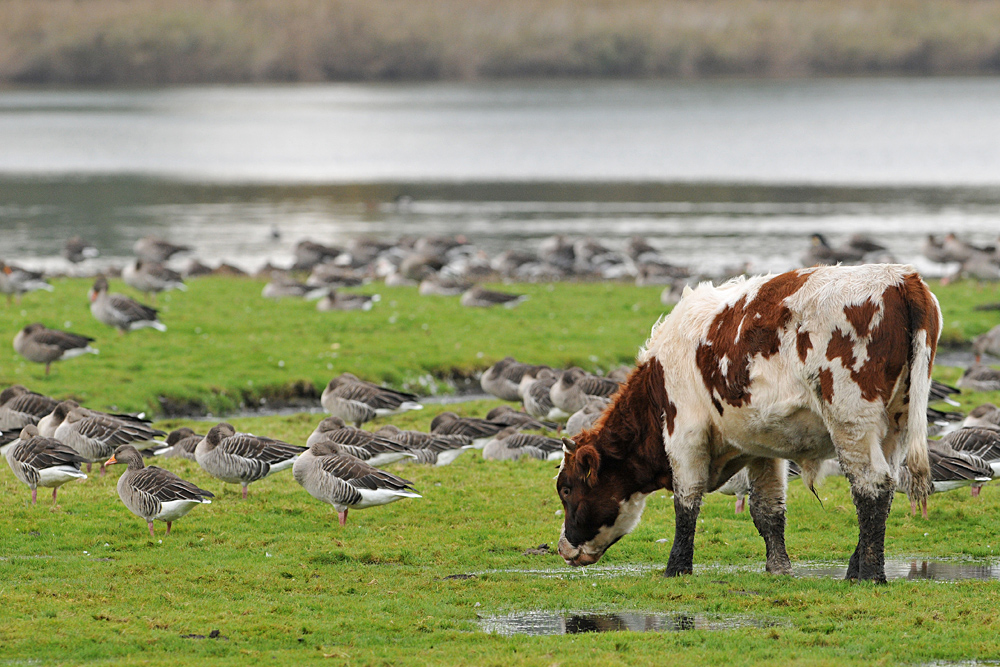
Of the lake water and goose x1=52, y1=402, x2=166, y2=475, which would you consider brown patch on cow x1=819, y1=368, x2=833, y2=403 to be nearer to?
goose x1=52, y1=402, x2=166, y2=475

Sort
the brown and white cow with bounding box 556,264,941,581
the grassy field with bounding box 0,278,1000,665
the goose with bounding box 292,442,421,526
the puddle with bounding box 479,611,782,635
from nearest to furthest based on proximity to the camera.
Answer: the grassy field with bounding box 0,278,1000,665 < the puddle with bounding box 479,611,782,635 < the brown and white cow with bounding box 556,264,941,581 < the goose with bounding box 292,442,421,526

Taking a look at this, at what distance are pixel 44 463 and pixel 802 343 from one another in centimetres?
1047

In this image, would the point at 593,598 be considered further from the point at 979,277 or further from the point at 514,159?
the point at 514,159

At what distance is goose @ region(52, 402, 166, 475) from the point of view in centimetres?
1767

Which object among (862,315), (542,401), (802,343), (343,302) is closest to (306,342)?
(343,302)

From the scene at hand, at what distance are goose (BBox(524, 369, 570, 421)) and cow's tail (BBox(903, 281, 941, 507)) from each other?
1043cm

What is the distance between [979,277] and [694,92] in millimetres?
163041

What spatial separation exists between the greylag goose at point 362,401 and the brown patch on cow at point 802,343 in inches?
425

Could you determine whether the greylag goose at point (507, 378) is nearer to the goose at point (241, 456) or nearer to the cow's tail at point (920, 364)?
the goose at point (241, 456)

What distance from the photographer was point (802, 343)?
38.1ft

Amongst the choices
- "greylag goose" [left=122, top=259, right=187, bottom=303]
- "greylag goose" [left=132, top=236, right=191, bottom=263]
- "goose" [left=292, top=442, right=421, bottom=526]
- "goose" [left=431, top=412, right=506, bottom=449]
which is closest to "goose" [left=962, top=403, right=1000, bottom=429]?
"goose" [left=431, top=412, right=506, bottom=449]

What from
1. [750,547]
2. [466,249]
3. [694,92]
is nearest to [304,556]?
[750,547]

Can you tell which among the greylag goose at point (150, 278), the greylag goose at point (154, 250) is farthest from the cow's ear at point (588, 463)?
the greylag goose at point (154, 250)

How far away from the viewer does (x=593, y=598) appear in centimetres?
1204
